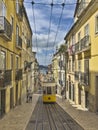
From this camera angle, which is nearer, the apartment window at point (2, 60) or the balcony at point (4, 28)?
the balcony at point (4, 28)

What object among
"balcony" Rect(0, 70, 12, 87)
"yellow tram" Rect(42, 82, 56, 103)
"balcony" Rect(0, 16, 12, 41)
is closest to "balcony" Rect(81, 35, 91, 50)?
"balcony" Rect(0, 70, 12, 87)

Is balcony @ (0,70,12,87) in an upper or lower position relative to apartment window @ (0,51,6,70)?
lower

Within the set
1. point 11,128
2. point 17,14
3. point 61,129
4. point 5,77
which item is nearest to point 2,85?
point 5,77

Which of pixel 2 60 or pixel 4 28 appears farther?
pixel 2 60

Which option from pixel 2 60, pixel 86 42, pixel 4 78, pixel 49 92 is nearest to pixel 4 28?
pixel 2 60

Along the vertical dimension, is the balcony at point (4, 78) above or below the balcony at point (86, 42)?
below

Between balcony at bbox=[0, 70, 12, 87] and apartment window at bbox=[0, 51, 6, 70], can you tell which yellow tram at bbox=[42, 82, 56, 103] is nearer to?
apartment window at bbox=[0, 51, 6, 70]

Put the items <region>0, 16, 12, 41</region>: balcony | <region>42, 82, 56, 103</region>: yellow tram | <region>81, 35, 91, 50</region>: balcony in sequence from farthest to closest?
<region>42, 82, 56, 103</region>: yellow tram, <region>81, 35, 91, 50</region>: balcony, <region>0, 16, 12, 41</region>: balcony

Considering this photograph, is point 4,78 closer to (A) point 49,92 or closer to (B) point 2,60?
(B) point 2,60

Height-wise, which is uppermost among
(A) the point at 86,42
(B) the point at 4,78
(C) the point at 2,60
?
(A) the point at 86,42

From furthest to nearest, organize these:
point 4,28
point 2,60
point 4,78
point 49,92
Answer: point 49,92 → point 2,60 → point 4,78 → point 4,28

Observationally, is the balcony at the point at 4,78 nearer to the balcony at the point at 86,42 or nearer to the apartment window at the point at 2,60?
the apartment window at the point at 2,60

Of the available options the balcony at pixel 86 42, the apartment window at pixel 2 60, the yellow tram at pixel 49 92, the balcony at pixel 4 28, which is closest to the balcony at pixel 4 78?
the apartment window at pixel 2 60

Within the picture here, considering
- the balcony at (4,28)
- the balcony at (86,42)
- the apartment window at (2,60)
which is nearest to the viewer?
the balcony at (4,28)
